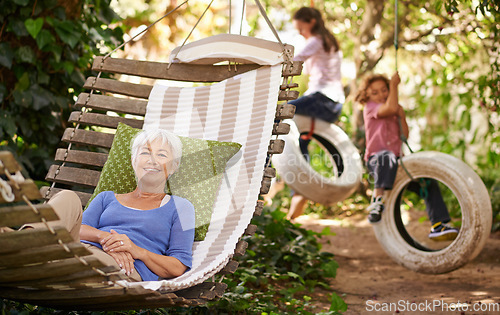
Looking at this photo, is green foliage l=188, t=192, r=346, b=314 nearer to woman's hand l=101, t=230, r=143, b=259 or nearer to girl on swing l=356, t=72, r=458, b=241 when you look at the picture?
girl on swing l=356, t=72, r=458, b=241

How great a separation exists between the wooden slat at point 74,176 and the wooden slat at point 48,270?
3.77 ft

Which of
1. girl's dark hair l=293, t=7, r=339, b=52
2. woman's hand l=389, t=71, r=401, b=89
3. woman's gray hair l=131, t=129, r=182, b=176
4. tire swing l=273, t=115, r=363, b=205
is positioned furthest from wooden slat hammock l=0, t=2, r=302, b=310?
girl's dark hair l=293, t=7, r=339, b=52

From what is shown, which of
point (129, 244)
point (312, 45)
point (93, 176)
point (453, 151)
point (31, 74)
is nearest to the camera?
point (129, 244)

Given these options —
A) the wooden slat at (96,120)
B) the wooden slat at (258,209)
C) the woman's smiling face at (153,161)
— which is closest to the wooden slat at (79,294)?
the woman's smiling face at (153,161)

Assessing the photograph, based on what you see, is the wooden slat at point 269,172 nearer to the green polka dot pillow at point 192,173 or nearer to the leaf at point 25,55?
the green polka dot pillow at point 192,173

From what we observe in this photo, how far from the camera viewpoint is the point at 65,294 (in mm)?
1697

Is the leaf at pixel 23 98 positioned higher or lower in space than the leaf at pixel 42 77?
lower

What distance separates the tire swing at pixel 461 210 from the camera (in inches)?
120

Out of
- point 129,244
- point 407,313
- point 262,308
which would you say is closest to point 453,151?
point 407,313

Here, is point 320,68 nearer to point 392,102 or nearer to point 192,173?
point 392,102

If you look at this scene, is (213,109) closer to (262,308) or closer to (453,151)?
(262,308)

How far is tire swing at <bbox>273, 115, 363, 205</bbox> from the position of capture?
12.5 feet

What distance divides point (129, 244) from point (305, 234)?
2.02 m

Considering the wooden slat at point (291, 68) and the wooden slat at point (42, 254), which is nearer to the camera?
the wooden slat at point (42, 254)
